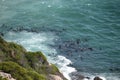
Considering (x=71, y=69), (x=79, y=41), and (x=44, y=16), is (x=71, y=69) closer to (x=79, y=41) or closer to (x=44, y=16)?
(x=79, y=41)

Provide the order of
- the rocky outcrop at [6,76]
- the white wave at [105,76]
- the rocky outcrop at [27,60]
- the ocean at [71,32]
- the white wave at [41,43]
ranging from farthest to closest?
the white wave at [41,43], the ocean at [71,32], the white wave at [105,76], the rocky outcrop at [27,60], the rocky outcrop at [6,76]

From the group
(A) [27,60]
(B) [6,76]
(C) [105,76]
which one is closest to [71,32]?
(C) [105,76]

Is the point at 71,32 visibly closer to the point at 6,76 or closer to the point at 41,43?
the point at 41,43

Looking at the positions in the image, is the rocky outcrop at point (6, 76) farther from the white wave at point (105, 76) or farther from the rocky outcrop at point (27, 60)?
the white wave at point (105, 76)

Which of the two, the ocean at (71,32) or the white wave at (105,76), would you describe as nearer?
the white wave at (105,76)

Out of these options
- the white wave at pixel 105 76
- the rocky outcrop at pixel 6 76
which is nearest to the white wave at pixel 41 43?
the white wave at pixel 105 76

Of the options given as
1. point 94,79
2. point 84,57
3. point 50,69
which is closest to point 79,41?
point 84,57

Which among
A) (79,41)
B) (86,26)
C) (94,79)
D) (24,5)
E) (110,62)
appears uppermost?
(24,5)
